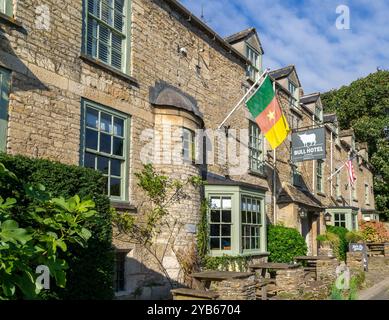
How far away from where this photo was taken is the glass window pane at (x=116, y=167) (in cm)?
1026

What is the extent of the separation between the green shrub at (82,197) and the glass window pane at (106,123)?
2336mm

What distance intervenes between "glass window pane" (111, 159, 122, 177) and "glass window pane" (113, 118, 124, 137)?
64cm

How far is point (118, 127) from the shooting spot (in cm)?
1053

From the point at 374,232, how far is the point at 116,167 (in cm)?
1937

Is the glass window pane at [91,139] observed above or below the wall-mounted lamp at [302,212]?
above

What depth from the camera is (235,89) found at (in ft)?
53.1

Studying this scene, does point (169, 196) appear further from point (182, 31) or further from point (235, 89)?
point (235, 89)

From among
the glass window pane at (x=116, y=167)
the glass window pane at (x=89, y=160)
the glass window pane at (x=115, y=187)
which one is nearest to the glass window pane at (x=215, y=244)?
the glass window pane at (x=115, y=187)

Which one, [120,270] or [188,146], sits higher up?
[188,146]

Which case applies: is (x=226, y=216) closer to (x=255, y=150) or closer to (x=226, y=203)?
(x=226, y=203)

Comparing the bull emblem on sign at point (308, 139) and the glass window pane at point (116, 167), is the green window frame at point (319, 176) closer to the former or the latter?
the bull emblem on sign at point (308, 139)

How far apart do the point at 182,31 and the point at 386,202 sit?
29.7m

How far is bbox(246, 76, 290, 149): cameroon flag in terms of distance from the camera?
13602 millimetres

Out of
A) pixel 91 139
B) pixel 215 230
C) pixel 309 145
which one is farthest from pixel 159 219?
pixel 309 145
